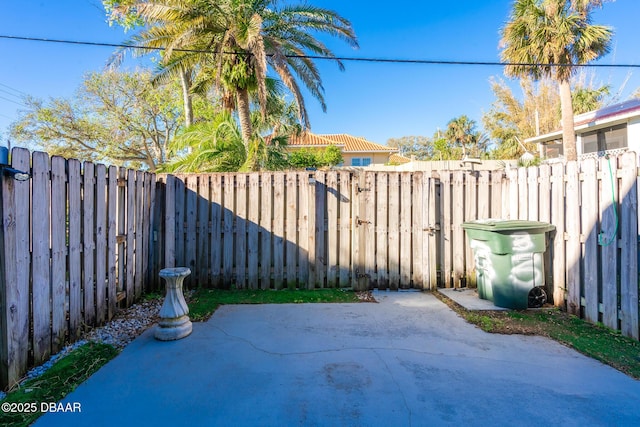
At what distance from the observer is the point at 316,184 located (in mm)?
5086

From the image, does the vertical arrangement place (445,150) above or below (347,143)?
below

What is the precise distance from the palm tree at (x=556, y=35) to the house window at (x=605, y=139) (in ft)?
12.2

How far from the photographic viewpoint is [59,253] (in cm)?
294

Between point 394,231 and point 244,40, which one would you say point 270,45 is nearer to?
point 244,40

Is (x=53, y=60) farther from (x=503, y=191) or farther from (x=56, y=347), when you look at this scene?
(x=503, y=191)

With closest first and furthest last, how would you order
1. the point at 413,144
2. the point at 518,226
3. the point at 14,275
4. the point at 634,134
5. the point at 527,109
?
1. the point at 14,275
2. the point at 518,226
3. the point at 634,134
4. the point at 527,109
5. the point at 413,144

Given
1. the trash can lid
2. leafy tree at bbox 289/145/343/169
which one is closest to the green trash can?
the trash can lid

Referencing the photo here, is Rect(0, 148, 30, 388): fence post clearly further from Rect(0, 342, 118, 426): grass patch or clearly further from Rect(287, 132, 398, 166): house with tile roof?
Rect(287, 132, 398, 166): house with tile roof

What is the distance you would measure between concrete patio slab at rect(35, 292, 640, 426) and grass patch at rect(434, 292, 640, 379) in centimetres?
16

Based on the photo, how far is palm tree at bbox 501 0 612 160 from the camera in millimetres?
12781

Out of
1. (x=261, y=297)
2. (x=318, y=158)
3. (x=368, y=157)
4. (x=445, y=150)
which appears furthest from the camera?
(x=445, y=150)

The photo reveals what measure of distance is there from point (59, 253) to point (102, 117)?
21792 millimetres

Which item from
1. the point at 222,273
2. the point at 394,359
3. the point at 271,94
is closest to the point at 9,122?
the point at 271,94

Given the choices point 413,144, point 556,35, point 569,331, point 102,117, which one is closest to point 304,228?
point 569,331
